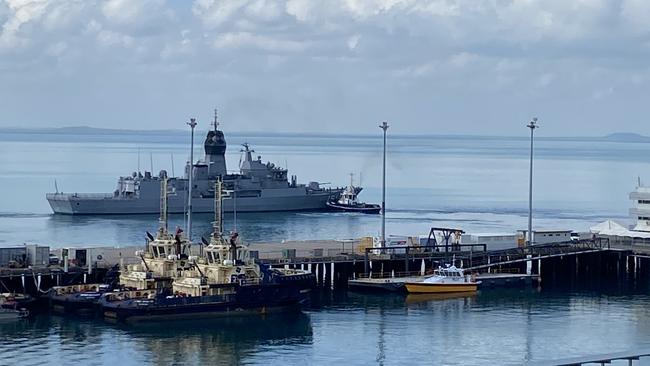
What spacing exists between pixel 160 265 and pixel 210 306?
149 inches

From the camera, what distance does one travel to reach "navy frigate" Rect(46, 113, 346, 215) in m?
114

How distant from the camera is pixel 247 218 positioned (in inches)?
4434

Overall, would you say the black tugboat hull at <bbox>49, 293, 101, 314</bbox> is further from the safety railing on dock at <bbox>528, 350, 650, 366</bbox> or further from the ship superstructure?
the ship superstructure

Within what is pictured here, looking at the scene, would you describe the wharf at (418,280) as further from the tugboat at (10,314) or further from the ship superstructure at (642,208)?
the tugboat at (10,314)

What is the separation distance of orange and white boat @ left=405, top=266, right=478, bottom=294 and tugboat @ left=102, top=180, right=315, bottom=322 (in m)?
7.62

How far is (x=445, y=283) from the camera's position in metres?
61.6

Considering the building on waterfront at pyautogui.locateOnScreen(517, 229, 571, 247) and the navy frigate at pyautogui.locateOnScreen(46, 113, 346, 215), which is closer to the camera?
the building on waterfront at pyautogui.locateOnScreen(517, 229, 571, 247)

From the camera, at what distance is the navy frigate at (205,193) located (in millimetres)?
113812

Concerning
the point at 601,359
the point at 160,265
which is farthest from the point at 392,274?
the point at 601,359

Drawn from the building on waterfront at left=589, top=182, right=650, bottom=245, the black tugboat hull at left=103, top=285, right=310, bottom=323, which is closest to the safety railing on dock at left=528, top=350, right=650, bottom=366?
the black tugboat hull at left=103, top=285, right=310, bottom=323

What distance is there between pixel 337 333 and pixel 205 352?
638 cm

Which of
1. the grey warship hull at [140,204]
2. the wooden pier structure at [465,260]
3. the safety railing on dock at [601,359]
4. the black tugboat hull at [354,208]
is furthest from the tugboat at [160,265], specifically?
the black tugboat hull at [354,208]

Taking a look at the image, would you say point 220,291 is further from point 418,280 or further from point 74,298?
point 418,280

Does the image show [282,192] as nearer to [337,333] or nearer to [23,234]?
[23,234]
